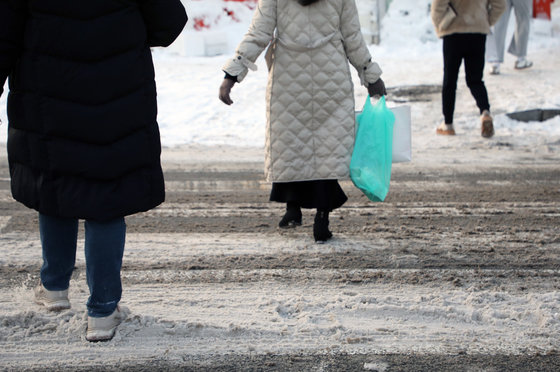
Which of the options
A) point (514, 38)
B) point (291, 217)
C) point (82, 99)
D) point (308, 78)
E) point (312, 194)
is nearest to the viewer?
point (82, 99)

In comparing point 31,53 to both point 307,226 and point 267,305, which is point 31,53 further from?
point 307,226

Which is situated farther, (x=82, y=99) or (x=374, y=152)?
(x=374, y=152)

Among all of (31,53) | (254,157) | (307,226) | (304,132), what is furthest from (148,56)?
(254,157)

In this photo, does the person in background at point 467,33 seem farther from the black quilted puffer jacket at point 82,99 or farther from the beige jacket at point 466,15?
the black quilted puffer jacket at point 82,99

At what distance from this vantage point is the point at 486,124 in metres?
8.23

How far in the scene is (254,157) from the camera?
300 inches

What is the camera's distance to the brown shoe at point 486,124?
822 centimetres

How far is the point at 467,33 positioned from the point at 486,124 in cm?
110

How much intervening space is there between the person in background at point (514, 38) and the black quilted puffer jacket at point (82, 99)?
331 inches

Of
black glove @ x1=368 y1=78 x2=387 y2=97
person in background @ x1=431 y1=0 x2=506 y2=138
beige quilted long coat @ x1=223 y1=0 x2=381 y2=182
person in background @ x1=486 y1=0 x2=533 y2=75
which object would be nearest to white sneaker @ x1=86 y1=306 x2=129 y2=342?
beige quilted long coat @ x1=223 y1=0 x2=381 y2=182

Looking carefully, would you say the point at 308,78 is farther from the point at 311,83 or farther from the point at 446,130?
the point at 446,130

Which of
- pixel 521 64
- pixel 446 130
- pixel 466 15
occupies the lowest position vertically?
pixel 446 130

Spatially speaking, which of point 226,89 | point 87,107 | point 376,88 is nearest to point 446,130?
point 376,88

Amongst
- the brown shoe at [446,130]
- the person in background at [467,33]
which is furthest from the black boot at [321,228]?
the brown shoe at [446,130]
